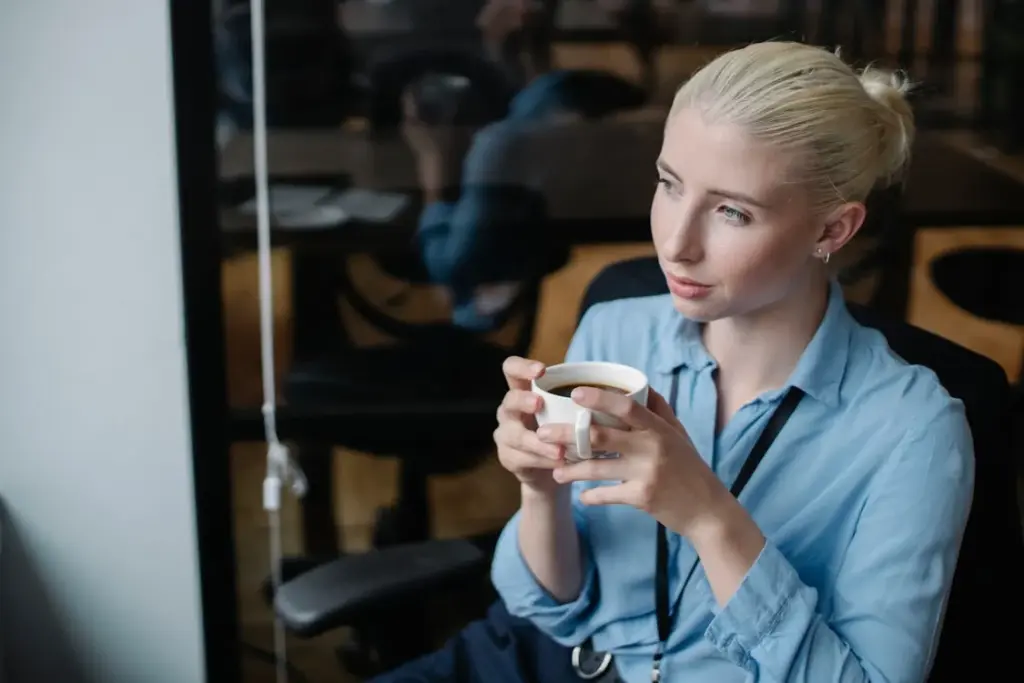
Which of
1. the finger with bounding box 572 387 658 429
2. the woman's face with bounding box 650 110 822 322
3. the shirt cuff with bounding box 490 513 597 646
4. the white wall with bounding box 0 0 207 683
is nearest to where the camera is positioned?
the finger with bounding box 572 387 658 429

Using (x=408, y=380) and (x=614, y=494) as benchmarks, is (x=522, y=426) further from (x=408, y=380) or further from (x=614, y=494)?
(x=408, y=380)

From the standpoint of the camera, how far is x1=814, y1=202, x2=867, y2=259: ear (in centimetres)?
103

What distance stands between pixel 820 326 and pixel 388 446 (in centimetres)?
68

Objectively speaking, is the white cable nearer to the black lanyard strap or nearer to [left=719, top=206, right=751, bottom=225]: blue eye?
the black lanyard strap

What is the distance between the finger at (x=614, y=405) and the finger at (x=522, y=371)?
0.25 feet

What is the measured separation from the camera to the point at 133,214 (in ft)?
4.72

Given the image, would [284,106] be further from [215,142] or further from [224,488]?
[224,488]

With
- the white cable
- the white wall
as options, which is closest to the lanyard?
the white cable

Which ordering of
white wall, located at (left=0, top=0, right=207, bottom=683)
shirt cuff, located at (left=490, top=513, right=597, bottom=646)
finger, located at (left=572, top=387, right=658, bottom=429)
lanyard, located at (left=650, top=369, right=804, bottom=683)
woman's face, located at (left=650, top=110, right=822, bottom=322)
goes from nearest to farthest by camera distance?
finger, located at (left=572, top=387, right=658, bottom=429) → woman's face, located at (left=650, top=110, right=822, bottom=322) → lanyard, located at (left=650, top=369, right=804, bottom=683) → shirt cuff, located at (left=490, top=513, right=597, bottom=646) → white wall, located at (left=0, top=0, right=207, bottom=683)

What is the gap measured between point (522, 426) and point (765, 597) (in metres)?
0.27

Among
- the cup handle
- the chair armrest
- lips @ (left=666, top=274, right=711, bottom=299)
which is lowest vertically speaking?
the chair armrest

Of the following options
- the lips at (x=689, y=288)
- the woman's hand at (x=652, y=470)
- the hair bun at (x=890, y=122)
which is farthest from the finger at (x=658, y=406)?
the hair bun at (x=890, y=122)

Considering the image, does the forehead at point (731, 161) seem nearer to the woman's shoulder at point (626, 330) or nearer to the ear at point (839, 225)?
the ear at point (839, 225)

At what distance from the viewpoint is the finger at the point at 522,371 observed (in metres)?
0.98
